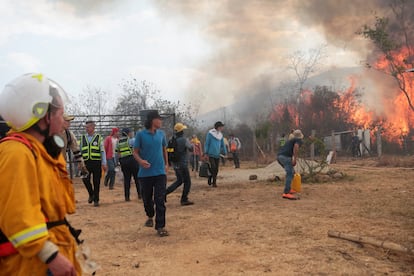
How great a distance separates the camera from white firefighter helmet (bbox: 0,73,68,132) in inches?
75.0

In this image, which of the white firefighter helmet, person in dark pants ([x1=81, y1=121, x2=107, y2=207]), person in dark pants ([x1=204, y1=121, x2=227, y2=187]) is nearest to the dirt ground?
person in dark pants ([x1=81, y1=121, x2=107, y2=207])

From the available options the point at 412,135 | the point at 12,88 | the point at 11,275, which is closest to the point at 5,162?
the point at 12,88

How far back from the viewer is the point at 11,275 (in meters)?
1.83

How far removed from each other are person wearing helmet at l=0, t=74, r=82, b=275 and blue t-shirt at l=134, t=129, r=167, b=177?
3758mm

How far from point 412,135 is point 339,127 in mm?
4918

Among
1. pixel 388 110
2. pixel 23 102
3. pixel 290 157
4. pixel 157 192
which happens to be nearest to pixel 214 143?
pixel 290 157

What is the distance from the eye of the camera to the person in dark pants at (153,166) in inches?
227

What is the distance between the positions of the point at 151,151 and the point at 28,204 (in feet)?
13.9

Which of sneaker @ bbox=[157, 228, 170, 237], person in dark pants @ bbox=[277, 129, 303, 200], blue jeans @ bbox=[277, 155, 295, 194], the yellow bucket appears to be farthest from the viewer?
the yellow bucket

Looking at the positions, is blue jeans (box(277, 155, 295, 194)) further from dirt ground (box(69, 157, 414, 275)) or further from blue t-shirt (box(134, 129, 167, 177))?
blue t-shirt (box(134, 129, 167, 177))

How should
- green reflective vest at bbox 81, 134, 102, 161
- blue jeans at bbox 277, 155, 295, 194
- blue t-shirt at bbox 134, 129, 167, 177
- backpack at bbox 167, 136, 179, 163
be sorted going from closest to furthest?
blue t-shirt at bbox 134, 129, 167, 177
backpack at bbox 167, 136, 179, 163
green reflective vest at bbox 81, 134, 102, 161
blue jeans at bbox 277, 155, 295, 194

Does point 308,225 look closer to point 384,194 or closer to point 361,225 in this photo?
point 361,225

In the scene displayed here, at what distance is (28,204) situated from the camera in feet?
5.67

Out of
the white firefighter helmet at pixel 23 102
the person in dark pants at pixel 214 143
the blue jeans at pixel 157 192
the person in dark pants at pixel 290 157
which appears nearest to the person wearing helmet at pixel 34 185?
the white firefighter helmet at pixel 23 102
